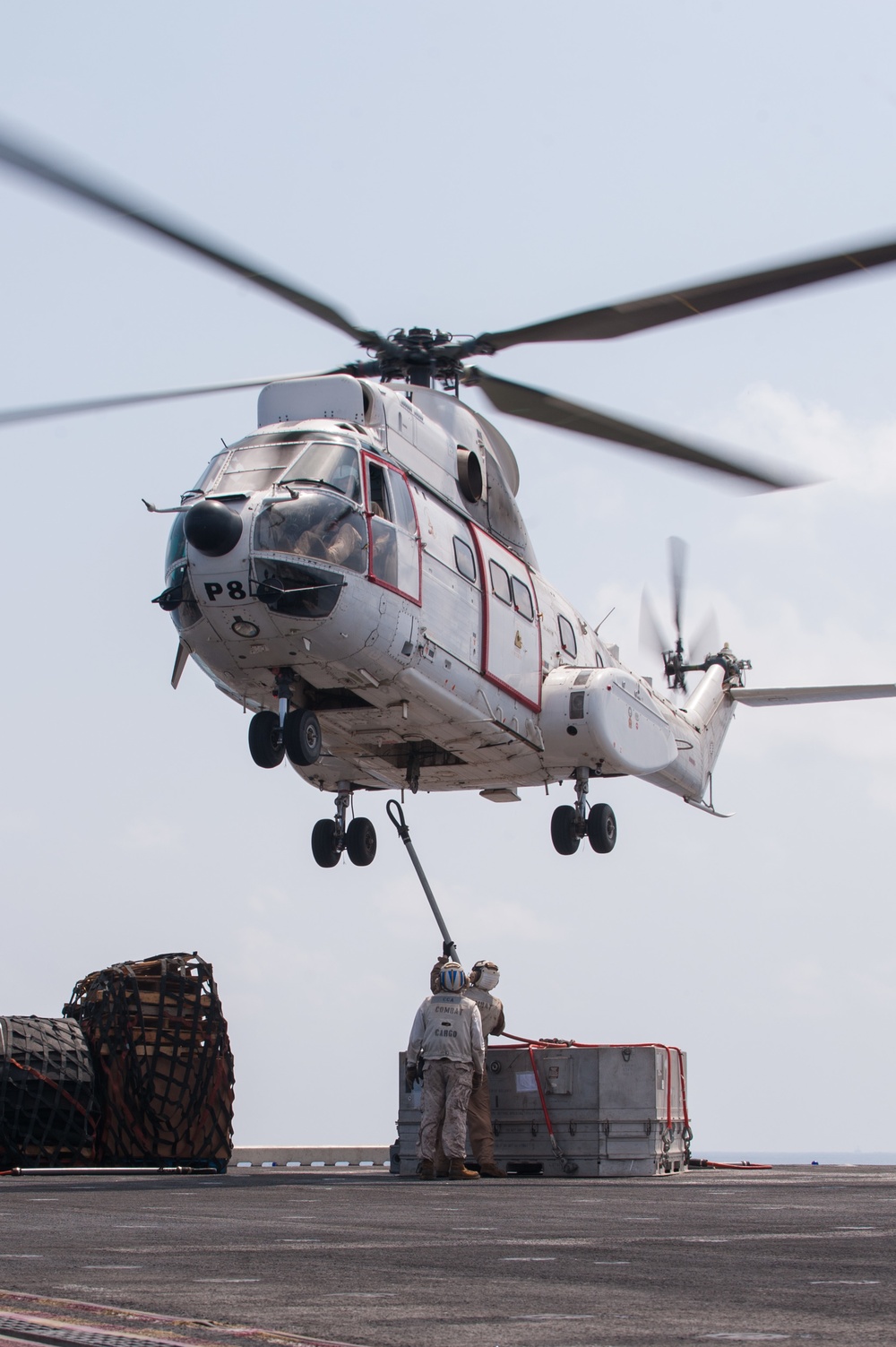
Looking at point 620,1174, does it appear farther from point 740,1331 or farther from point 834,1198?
point 740,1331

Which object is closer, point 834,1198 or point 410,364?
point 834,1198

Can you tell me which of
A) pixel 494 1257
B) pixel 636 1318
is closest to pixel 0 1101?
pixel 494 1257

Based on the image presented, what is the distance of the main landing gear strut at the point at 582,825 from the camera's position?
22891mm

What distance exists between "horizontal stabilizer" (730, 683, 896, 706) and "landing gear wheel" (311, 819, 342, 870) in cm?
895

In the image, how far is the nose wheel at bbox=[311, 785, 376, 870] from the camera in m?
22.1

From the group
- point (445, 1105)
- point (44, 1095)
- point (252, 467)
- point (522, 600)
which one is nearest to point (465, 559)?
point (522, 600)

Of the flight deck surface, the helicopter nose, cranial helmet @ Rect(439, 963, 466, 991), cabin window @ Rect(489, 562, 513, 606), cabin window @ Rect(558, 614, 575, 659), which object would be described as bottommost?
the flight deck surface

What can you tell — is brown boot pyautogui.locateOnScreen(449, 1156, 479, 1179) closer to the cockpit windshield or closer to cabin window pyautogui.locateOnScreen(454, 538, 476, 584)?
the cockpit windshield

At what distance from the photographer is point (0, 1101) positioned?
1531 centimetres

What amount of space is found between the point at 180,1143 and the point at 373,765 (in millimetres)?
6246

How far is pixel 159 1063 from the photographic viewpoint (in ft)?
54.0

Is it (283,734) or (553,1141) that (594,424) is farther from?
(553,1141)

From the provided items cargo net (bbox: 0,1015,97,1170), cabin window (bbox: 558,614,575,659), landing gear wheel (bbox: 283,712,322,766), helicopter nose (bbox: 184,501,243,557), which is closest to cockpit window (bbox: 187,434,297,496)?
helicopter nose (bbox: 184,501,243,557)

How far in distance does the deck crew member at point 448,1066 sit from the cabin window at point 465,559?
5.65 meters
